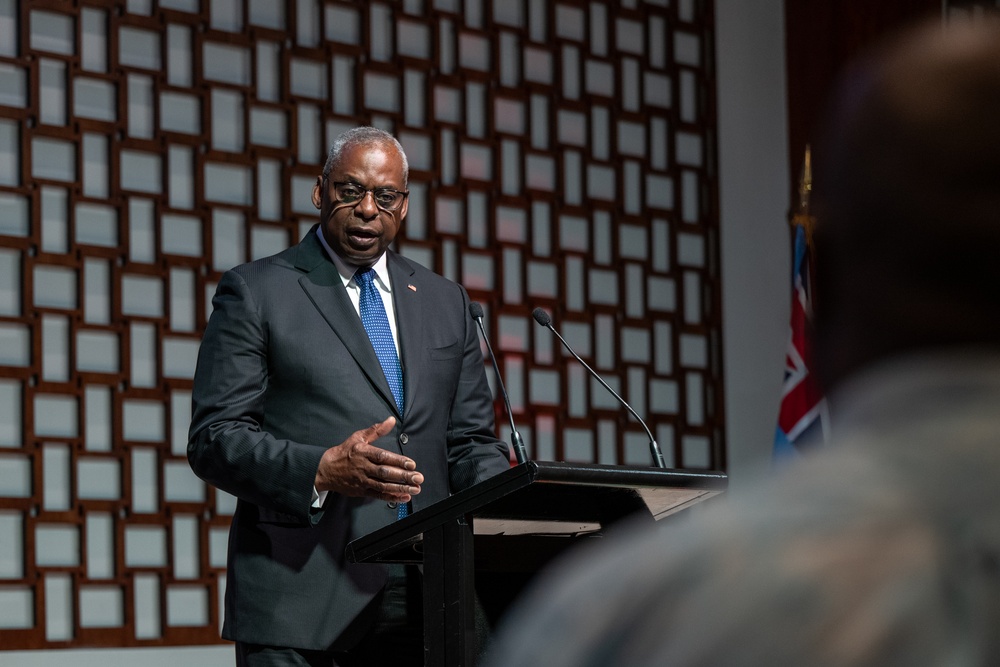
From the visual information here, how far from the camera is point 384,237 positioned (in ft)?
10.2

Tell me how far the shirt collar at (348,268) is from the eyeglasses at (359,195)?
9cm

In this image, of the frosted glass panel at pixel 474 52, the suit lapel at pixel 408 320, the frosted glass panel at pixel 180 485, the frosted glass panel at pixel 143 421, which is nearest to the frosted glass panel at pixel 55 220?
the frosted glass panel at pixel 143 421

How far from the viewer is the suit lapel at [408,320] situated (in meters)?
2.94

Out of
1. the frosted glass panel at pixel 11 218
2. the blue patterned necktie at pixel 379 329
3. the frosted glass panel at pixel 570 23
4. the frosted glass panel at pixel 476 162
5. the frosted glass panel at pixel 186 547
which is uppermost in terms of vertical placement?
the frosted glass panel at pixel 570 23

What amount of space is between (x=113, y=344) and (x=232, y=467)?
8.78ft

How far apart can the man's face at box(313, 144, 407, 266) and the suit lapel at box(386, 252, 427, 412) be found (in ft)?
0.22

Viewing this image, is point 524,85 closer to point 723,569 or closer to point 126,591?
point 126,591

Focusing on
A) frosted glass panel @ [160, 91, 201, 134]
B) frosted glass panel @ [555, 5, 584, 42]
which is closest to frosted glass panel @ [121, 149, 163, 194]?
frosted glass panel @ [160, 91, 201, 134]

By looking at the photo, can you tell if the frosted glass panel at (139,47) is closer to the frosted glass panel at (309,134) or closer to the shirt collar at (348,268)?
the frosted glass panel at (309,134)

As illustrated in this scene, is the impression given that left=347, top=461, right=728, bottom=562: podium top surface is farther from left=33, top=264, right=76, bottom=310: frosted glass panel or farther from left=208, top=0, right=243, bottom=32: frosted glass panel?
left=208, top=0, right=243, bottom=32: frosted glass panel

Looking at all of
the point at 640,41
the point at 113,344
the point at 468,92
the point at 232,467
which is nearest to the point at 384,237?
the point at 232,467

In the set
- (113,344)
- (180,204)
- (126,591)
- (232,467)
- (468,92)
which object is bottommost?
Result: (126,591)

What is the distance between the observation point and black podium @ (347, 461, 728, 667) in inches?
92.3

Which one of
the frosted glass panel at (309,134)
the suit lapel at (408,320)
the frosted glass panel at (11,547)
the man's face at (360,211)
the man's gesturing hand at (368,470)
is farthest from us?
the frosted glass panel at (309,134)
